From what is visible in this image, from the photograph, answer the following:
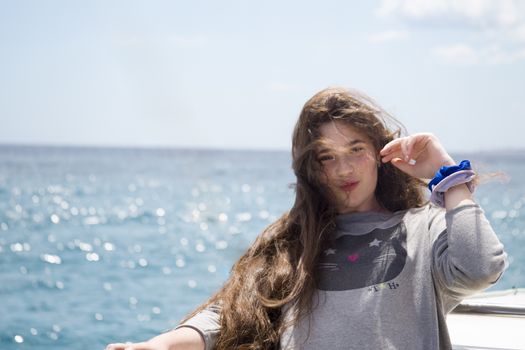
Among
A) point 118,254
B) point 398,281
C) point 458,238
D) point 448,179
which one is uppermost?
point 448,179

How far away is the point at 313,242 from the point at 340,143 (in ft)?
0.78

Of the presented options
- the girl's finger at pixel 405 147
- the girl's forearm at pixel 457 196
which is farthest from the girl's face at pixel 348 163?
the girl's forearm at pixel 457 196

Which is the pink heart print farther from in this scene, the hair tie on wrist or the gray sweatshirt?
the hair tie on wrist

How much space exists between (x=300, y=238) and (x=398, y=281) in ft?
0.96

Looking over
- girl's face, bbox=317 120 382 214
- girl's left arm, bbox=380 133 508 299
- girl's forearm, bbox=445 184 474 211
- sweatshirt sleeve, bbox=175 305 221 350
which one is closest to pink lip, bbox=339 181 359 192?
girl's face, bbox=317 120 382 214

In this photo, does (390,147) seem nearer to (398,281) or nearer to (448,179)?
(448,179)

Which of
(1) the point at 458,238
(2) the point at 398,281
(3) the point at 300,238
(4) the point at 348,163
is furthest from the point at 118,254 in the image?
(1) the point at 458,238

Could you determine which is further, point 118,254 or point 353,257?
point 118,254

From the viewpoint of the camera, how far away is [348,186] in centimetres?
186

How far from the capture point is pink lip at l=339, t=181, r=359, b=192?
1852 mm

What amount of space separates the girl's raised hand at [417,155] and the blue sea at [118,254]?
13 centimetres

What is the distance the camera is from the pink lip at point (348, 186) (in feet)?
6.08

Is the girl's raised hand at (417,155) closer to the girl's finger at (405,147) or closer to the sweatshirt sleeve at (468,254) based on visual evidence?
the girl's finger at (405,147)

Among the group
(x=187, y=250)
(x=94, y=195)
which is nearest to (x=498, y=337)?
(x=187, y=250)
